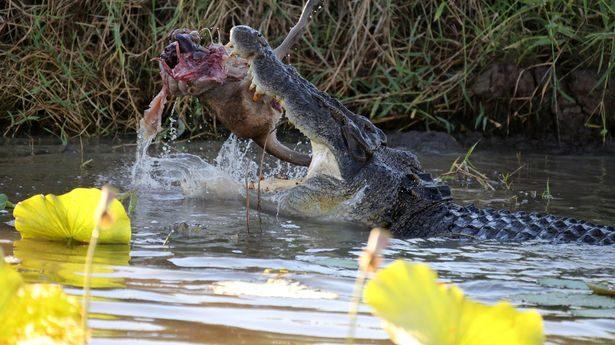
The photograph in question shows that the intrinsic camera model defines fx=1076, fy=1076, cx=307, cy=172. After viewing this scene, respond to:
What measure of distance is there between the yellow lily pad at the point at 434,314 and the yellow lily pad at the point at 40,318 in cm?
52

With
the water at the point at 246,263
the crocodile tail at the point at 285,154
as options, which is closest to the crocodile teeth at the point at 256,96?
the crocodile tail at the point at 285,154

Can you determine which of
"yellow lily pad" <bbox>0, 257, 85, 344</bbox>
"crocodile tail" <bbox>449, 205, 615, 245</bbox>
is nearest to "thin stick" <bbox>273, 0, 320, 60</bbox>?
"crocodile tail" <bbox>449, 205, 615, 245</bbox>

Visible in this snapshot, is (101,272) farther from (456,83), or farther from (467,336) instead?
(456,83)

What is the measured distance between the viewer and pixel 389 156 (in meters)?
4.75

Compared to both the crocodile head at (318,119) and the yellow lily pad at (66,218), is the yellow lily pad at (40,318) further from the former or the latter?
the crocodile head at (318,119)

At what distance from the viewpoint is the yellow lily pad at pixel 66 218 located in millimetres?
3246

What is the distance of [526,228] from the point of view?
4363 mm

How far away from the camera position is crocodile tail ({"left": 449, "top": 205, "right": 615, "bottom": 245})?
4.27 m

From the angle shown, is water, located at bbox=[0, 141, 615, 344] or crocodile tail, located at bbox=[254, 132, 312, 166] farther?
crocodile tail, located at bbox=[254, 132, 312, 166]

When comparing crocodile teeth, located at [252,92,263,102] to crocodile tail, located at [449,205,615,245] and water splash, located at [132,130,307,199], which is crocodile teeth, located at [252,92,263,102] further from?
crocodile tail, located at [449,205,615,245]

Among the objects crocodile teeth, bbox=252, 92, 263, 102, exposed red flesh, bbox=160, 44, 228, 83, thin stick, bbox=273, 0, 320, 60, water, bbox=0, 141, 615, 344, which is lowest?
water, bbox=0, 141, 615, 344

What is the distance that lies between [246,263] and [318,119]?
52.2 inches

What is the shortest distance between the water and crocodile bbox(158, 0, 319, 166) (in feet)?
1.37

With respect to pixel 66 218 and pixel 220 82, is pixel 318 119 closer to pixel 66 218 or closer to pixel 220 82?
pixel 220 82
